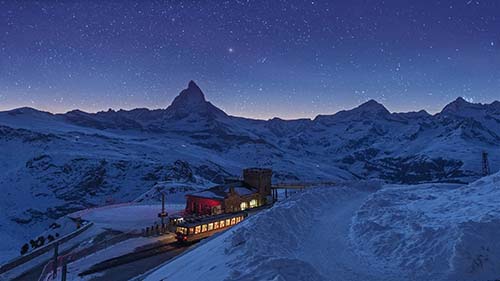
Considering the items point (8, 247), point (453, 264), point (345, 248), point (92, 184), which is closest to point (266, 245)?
point (345, 248)

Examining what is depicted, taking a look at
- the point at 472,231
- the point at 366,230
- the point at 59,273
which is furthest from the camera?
the point at 59,273

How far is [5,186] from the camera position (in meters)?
158

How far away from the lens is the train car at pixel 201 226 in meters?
36.3

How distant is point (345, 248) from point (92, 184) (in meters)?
165

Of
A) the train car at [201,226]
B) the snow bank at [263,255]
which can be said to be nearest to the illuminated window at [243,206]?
the train car at [201,226]

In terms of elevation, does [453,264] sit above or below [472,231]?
below

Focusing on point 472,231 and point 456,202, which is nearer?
point 472,231

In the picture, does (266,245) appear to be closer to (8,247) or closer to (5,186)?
(8,247)

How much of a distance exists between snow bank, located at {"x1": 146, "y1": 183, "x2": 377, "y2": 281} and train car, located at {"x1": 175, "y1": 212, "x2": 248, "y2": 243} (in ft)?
46.6

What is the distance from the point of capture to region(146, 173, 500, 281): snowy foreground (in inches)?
541

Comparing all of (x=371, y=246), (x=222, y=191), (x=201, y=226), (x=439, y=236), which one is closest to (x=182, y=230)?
(x=201, y=226)

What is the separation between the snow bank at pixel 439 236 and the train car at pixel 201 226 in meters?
18.9

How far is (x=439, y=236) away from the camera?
16.0m

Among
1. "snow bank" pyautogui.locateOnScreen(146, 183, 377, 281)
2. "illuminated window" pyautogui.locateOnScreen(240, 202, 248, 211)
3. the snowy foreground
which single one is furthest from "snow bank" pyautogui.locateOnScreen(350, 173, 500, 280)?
"illuminated window" pyautogui.locateOnScreen(240, 202, 248, 211)
